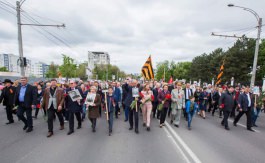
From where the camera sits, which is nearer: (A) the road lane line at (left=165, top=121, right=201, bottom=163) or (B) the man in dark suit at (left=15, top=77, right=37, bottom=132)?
(A) the road lane line at (left=165, top=121, right=201, bottom=163)

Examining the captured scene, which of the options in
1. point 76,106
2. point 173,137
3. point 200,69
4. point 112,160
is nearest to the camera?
point 112,160

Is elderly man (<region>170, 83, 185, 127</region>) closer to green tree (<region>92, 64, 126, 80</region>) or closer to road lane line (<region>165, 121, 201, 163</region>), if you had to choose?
road lane line (<region>165, 121, 201, 163</region>)

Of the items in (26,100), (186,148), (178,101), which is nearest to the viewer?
(186,148)

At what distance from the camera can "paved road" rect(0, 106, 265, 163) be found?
363 centimetres

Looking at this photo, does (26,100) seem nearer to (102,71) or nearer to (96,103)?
(96,103)

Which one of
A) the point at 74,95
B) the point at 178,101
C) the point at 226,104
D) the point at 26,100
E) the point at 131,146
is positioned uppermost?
the point at 74,95

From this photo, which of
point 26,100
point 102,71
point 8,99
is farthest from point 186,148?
point 102,71

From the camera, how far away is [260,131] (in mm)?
6254

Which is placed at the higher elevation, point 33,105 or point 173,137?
point 33,105

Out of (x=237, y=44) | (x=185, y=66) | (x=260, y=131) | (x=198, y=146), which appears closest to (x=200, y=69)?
(x=237, y=44)

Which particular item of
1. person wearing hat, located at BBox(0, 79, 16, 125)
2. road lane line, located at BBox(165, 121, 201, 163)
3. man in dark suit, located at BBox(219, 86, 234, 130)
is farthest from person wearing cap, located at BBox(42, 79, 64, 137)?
man in dark suit, located at BBox(219, 86, 234, 130)

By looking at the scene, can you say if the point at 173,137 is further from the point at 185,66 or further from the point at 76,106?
the point at 185,66

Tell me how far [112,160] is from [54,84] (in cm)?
347

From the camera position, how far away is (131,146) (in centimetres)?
429
